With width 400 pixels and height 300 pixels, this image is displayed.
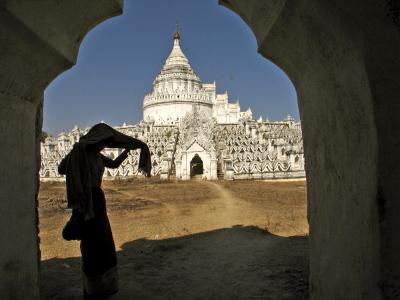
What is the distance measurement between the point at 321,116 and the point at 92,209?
270 centimetres

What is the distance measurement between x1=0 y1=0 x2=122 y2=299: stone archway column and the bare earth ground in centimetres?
160

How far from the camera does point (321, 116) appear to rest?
126 inches

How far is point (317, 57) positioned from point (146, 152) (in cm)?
258

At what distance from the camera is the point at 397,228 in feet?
7.36

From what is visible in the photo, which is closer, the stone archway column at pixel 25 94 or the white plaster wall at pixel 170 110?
the stone archway column at pixel 25 94

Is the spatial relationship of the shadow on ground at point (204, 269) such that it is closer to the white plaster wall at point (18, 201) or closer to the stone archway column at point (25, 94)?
the white plaster wall at point (18, 201)

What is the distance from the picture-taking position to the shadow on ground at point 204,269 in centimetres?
507

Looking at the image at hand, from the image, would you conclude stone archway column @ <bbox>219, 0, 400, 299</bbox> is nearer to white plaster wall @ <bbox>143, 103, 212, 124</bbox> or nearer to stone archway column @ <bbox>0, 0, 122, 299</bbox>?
stone archway column @ <bbox>0, 0, 122, 299</bbox>

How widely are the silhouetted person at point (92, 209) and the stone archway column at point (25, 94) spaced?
1.49 feet

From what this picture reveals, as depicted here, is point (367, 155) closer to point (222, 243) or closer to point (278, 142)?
point (222, 243)

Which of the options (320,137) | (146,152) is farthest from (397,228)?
(146,152)

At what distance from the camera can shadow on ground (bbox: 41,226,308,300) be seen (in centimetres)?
507

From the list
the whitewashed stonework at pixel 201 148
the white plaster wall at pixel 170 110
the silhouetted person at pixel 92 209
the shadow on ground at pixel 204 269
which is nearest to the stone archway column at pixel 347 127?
the shadow on ground at pixel 204 269

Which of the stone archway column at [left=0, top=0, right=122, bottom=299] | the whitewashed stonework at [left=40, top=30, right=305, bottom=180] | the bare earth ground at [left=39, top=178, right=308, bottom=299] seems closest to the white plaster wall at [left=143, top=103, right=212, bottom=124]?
the whitewashed stonework at [left=40, top=30, right=305, bottom=180]
